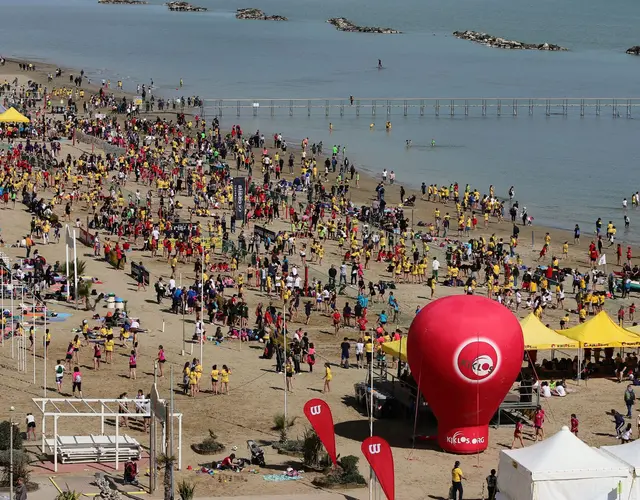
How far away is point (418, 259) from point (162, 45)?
13548cm

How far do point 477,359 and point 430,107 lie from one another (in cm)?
8997

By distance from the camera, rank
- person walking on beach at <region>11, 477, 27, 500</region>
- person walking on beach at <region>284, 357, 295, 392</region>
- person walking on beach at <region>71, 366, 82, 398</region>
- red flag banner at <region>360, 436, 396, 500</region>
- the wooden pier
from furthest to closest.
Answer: the wooden pier
person walking on beach at <region>284, 357, 295, 392</region>
person walking on beach at <region>71, 366, 82, 398</region>
red flag banner at <region>360, 436, 396, 500</region>
person walking on beach at <region>11, 477, 27, 500</region>

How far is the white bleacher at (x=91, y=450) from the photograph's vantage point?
98.6ft

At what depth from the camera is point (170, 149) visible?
79750 mm

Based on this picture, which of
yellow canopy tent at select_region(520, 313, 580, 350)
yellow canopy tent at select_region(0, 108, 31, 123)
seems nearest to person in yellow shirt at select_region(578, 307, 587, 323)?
yellow canopy tent at select_region(520, 313, 580, 350)

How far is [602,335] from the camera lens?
39000 millimetres

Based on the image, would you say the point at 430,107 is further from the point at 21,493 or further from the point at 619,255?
the point at 21,493

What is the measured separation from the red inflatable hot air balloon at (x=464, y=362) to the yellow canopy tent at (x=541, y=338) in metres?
6.06

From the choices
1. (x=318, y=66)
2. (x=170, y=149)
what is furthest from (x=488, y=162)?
(x=318, y=66)

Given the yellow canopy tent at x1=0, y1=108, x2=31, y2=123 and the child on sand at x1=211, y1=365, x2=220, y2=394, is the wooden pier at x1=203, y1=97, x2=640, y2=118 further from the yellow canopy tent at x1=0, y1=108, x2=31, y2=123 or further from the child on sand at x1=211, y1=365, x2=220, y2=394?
the child on sand at x1=211, y1=365, x2=220, y2=394

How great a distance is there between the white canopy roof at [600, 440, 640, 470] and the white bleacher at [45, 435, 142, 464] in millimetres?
10672

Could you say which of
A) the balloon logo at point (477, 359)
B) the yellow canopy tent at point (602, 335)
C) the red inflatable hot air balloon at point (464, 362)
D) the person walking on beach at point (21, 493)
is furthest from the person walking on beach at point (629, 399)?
the person walking on beach at point (21, 493)

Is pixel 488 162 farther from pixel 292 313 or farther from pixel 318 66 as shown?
pixel 318 66

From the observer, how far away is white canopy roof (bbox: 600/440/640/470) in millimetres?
26984
